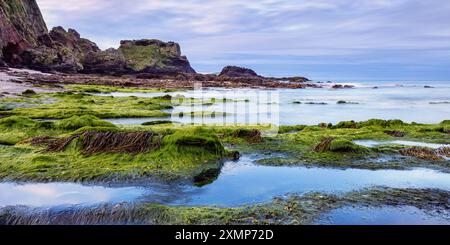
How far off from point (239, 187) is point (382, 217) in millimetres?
2534

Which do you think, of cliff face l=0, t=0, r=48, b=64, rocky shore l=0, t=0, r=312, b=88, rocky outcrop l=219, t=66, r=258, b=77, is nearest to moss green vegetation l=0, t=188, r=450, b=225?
rocky shore l=0, t=0, r=312, b=88

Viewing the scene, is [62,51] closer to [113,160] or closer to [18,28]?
[18,28]

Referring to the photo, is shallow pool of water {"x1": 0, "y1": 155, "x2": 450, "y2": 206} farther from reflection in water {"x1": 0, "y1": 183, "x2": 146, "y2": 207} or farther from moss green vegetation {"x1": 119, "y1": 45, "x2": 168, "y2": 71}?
moss green vegetation {"x1": 119, "y1": 45, "x2": 168, "y2": 71}

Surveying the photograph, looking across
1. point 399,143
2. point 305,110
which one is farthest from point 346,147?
point 305,110

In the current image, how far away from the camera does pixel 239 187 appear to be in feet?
25.4

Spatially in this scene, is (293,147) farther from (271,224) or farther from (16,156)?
(16,156)

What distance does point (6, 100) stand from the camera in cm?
2352

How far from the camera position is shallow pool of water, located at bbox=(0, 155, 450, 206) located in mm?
6879

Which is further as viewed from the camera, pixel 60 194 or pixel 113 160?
pixel 113 160

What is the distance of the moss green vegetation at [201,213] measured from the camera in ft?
19.7

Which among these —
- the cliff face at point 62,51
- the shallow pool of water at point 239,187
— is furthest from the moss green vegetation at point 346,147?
the cliff face at point 62,51

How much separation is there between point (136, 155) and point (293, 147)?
4271mm
